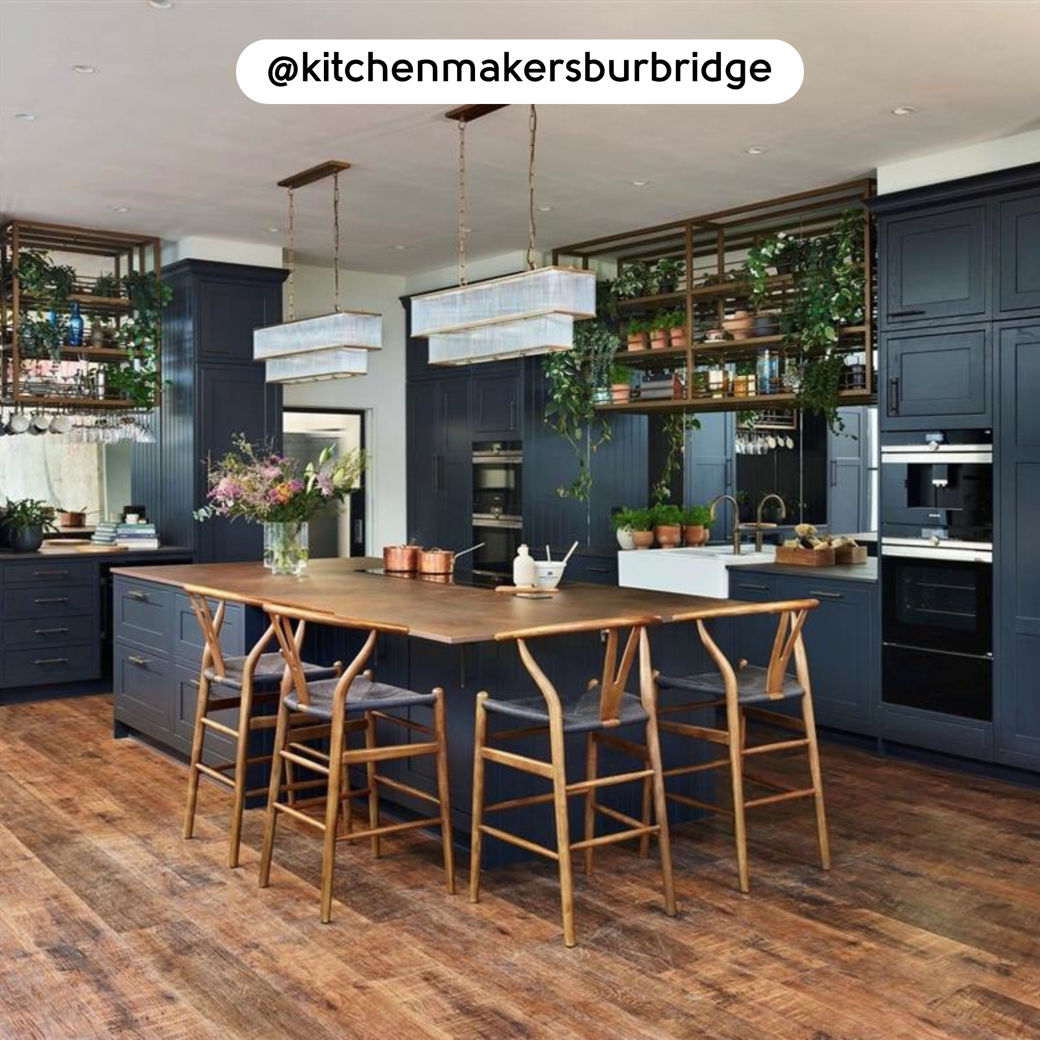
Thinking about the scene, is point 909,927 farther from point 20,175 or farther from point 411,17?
point 20,175

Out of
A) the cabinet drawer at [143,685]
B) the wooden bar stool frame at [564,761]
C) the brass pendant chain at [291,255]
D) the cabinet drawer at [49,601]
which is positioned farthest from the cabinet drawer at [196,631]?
the brass pendant chain at [291,255]

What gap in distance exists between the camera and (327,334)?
225 inches

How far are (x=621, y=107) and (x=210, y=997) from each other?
3.59 m

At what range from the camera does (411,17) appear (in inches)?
158

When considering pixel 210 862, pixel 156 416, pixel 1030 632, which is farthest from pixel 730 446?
pixel 210 862

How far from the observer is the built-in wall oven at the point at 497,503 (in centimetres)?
807

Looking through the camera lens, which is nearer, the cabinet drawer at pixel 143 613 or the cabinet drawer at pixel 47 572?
the cabinet drawer at pixel 143 613

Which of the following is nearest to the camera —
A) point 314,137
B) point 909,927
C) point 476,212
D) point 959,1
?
point 909,927

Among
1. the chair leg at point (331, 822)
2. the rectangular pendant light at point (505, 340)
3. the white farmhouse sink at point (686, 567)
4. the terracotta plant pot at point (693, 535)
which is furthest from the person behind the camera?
the terracotta plant pot at point (693, 535)

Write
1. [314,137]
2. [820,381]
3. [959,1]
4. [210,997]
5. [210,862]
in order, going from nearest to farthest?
[210,997]
[959,1]
[210,862]
[314,137]
[820,381]

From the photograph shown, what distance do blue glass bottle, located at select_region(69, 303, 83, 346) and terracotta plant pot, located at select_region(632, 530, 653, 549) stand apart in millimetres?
3587

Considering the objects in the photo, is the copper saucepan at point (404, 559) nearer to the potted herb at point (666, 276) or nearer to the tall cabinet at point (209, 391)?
the tall cabinet at point (209, 391)

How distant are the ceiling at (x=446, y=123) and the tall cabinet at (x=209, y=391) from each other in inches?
13.1

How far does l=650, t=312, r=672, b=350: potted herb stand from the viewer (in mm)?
7219
